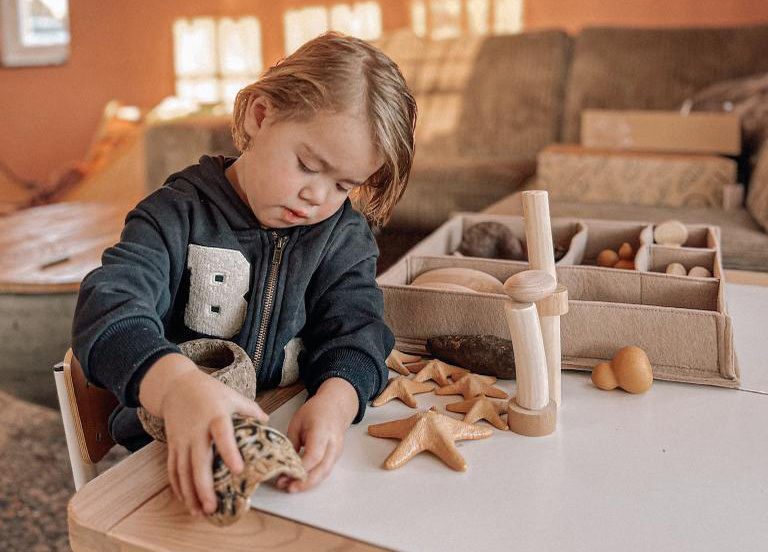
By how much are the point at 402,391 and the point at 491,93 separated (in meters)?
2.51

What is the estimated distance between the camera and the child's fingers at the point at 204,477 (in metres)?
0.55

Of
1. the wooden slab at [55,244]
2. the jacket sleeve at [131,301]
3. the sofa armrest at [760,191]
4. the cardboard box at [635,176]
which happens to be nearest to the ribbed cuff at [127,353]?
the jacket sleeve at [131,301]

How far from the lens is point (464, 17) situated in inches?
152

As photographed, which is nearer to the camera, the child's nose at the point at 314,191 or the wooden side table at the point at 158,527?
the wooden side table at the point at 158,527

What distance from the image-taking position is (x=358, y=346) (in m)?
0.80

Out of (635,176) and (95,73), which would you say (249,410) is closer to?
(635,176)

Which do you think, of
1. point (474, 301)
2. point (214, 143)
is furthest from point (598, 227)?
point (214, 143)

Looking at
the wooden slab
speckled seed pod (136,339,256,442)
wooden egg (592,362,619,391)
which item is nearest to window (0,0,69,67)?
the wooden slab

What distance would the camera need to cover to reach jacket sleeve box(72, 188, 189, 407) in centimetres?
65

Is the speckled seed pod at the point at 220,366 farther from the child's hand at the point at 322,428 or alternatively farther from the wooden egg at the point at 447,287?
the wooden egg at the point at 447,287

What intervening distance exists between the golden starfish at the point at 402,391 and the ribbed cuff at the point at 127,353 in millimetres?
238

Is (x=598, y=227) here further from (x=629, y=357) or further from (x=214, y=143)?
(x=214, y=143)

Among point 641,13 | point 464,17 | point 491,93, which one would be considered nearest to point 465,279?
point 491,93

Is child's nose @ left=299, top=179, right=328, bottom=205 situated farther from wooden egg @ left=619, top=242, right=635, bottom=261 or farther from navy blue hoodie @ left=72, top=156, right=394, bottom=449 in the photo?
wooden egg @ left=619, top=242, right=635, bottom=261
